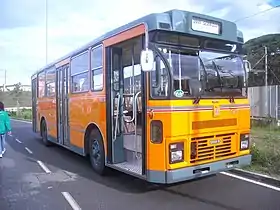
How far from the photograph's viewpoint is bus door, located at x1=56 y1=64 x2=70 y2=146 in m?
10.8

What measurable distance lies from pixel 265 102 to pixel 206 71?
14426 millimetres

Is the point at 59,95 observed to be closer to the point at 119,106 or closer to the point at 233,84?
the point at 119,106

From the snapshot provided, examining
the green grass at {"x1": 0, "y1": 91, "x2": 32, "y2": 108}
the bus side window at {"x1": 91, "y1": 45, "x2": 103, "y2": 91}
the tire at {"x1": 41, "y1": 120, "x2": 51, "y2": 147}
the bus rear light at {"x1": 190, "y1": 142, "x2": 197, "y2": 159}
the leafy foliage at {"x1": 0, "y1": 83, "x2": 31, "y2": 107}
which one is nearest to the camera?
the bus rear light at {"x1": 190, "y1": 142, "x2": 197, "y2": 159}

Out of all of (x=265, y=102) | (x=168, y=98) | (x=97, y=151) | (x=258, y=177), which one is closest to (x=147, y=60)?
(x=168, y=98)

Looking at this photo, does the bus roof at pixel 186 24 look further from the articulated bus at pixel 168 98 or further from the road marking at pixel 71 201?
the road marking at pixel 71 201

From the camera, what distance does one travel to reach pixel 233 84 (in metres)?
7.05

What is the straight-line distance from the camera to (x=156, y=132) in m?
6.03

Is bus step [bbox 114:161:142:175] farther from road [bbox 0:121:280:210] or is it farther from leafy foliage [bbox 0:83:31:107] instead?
leafy foliage [bbox 0:83:31:107]

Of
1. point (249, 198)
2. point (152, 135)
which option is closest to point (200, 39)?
point (152, 135)

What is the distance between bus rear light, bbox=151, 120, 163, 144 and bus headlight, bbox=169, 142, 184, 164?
23 cm

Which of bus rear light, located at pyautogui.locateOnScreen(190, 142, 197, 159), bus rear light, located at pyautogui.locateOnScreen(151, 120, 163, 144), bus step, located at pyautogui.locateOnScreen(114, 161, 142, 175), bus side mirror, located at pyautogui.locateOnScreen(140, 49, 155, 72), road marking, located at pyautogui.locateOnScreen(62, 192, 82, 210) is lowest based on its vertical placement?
road marking, located at pyautogui.locateOnScreen(62, 192, 82, 210)

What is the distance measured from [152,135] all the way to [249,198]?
2.02m

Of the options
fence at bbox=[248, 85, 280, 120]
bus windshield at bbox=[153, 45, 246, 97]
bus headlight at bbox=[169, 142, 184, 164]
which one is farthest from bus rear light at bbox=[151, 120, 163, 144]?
fence at bbox=[248, 85, 280, 120]

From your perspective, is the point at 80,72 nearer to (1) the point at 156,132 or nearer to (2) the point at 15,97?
(1) the point at 156,132
